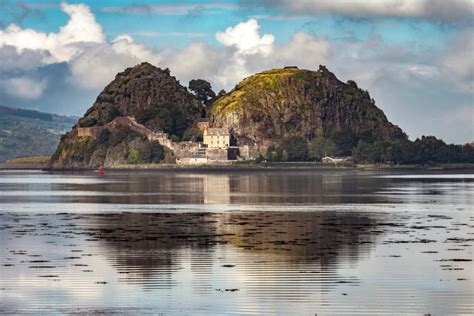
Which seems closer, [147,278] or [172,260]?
[147,278]

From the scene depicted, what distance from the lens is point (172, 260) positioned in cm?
3675

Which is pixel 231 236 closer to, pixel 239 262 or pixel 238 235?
pixel 238 235

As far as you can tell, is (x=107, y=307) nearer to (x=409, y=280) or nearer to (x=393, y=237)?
(x=409, y=280)

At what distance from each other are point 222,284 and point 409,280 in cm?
601

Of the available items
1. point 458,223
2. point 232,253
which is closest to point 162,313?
point 232,253

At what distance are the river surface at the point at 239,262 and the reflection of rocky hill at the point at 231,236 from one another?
0.05 metres

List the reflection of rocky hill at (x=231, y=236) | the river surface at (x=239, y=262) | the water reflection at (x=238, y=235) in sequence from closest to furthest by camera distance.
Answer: the river surface at (x=239, y=262) < the reflection of rocky hill at (x=231, y=236) < the water reflection at (x=238, y=235)

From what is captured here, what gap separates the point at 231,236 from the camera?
4753cm

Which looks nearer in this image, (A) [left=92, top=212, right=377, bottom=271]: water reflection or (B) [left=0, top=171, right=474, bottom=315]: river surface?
(B) [left=0, top=171, right=474, bottom=315]: river surface

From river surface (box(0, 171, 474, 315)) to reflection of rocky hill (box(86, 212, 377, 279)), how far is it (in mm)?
53

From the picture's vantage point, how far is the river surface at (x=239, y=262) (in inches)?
1069

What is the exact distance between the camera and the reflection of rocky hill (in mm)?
37531

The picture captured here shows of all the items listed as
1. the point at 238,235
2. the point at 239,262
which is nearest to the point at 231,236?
the point at 238,235

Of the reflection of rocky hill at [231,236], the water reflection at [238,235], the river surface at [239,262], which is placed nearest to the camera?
the river surface at [239,262]
